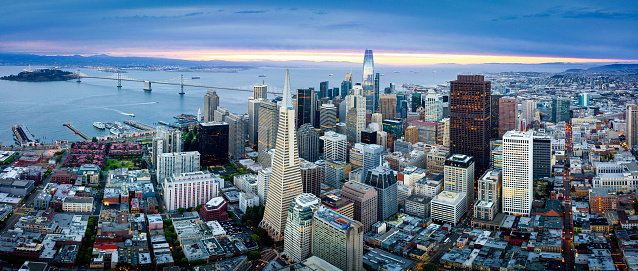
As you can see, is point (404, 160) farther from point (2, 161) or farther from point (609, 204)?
point (2, 161)

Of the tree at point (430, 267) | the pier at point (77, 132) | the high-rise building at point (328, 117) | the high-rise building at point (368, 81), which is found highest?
the high-rise building at point (368, 81)

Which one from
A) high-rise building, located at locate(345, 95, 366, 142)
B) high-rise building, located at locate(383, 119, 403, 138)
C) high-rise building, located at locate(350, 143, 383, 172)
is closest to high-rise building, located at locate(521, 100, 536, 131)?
high-rise building, located at locate(383, 119, 403, 138)

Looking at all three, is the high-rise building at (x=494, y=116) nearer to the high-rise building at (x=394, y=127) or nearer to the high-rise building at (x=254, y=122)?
the high-rise building at (x=394, y=127)

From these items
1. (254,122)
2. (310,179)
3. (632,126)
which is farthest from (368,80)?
(310,179)

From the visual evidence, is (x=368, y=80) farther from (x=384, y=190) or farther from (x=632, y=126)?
(x=384, y=190)

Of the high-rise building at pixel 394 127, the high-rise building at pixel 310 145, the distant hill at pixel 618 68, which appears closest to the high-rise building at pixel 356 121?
the high-rise building at pixel 394 127

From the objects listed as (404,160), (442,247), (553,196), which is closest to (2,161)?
(404,160)

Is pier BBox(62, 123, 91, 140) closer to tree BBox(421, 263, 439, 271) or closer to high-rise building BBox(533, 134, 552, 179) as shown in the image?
tree BBox(421, 263, 439, 271)
